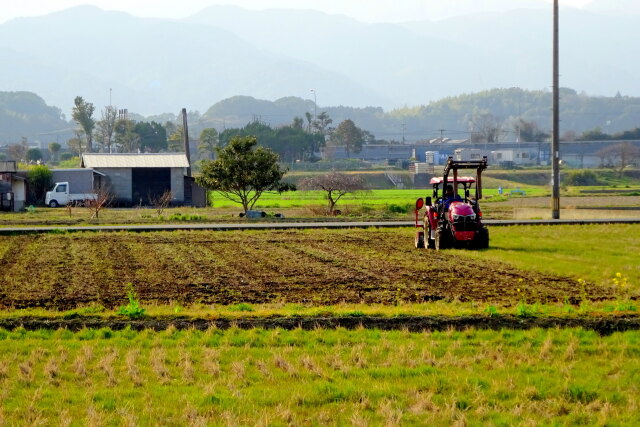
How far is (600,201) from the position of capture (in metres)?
60.2

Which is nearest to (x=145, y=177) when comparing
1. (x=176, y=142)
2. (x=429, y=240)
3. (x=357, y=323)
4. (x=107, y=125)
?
(x=429, y=240)

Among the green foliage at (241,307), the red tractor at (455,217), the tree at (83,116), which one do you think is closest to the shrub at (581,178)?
the tree at (83,116)

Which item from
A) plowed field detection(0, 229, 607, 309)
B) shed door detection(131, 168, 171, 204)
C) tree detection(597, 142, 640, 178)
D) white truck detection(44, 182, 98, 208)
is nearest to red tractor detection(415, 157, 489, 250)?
plowed field detection(0, 229, 607, 309)

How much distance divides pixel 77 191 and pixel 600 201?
33.4 meters

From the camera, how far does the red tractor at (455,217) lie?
25.0m

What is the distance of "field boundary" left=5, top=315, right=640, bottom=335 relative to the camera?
1300cm

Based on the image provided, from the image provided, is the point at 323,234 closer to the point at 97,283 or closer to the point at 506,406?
the point at 97,283

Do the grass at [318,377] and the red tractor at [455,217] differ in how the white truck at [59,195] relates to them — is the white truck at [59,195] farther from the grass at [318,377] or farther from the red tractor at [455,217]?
the grass at [318,377]

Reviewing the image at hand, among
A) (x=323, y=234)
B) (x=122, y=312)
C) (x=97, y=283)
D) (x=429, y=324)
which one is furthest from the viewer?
(x=323, y=234)

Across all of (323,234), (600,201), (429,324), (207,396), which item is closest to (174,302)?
(429,324)

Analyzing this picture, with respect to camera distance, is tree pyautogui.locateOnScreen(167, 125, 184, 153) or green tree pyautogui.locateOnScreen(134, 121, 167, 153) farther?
green tree pyautogui.locateOnScreen(134, 121, 167, 153)

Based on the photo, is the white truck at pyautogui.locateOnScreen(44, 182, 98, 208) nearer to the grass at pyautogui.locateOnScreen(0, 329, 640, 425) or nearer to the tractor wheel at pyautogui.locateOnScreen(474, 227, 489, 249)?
the tractor wheel at pyautogui.locateOnScreen(474, 227, 489, 249)

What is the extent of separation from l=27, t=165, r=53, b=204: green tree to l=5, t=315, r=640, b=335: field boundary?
51515 millimetres

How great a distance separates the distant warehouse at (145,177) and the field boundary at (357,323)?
5025 centimetres
